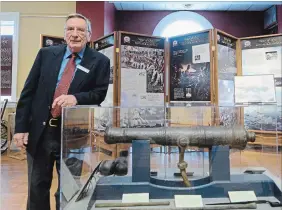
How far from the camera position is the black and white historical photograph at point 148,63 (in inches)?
147

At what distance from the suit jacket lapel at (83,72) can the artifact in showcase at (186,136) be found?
1.11 feet

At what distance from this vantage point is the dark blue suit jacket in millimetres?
1396

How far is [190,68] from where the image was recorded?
377cm

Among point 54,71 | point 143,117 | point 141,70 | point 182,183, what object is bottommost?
point 182,183

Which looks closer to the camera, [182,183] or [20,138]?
[182,183]

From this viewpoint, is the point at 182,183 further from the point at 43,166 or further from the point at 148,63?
the point at 148,63

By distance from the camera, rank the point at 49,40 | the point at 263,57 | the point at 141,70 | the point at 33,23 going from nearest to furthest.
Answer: the point at 141,70 < the point at 49,40 < the point at 263,57 < the point at 33,23

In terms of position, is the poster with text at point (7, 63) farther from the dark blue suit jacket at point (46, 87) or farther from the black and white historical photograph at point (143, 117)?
the black and white historical photograph at point (143, 117)

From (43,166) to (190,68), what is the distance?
2713 mm

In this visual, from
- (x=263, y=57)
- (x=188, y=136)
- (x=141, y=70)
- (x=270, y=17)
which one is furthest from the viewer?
(x=270, y=17)

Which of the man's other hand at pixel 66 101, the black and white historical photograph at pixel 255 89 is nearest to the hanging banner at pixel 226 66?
the black and white historical photograph at pixel 255 89

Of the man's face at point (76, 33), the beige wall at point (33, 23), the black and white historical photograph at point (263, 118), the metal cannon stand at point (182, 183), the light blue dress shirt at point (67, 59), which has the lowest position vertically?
the metal cannon stand at point (182, 183)

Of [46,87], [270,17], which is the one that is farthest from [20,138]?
[270,17]

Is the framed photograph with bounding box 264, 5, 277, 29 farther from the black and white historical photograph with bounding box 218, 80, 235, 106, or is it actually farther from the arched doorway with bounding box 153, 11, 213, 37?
the black and white historical photograph with bounding box 218, 80, 235, 106
